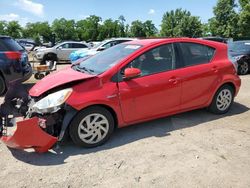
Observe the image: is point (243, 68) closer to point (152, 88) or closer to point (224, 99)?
point (224, 99)

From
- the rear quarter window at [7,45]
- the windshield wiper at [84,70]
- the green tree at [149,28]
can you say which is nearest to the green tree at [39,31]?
the green tree at [149,28]

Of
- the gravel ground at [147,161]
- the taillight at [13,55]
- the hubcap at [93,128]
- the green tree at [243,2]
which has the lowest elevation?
the gravel ground at [147,161]

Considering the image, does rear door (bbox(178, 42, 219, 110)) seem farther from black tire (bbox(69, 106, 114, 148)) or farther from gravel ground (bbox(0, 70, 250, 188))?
black tire (bbox(69, 106, 114, 148))

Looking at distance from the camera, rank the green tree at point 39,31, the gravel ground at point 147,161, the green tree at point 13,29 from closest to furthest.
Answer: the gravel ground at point 147,161, the green tree at point 13,29, the green tree at point 39,31

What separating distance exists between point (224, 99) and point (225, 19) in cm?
4542

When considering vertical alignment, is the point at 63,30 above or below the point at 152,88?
above

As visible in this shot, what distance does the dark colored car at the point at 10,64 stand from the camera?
794cm

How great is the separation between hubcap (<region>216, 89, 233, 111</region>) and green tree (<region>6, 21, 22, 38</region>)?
242ft

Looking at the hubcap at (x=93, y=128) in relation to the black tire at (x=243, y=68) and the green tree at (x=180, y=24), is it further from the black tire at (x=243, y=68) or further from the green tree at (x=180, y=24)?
the green tree at (x=180, y=24)

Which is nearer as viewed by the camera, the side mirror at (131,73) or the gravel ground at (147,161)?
the gravel ground at (147,161)

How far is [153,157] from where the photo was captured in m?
4.05

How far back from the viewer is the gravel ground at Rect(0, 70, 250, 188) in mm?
3479

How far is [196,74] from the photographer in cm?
525

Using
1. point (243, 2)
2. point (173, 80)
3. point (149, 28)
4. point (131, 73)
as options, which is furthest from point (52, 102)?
point (149, 28)
